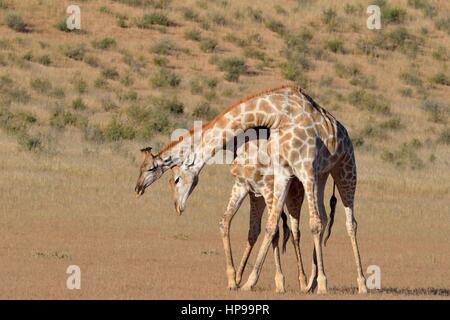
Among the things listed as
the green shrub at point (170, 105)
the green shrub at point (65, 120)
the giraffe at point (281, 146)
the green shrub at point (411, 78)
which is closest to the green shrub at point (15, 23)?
the green shrub at point (170, 105)

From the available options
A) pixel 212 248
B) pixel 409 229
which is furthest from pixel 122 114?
pixel 212 248

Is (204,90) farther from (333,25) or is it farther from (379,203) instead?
(379,203)

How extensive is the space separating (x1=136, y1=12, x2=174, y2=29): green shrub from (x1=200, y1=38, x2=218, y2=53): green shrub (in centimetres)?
214

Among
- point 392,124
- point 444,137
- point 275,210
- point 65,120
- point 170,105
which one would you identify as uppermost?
point 275,210

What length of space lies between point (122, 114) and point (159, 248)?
14489 mm

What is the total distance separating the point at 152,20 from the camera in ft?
141

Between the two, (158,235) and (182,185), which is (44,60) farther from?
(182,185)

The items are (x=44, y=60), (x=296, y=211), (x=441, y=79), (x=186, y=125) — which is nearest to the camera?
(x=296, y=211)

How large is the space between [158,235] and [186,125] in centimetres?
1274

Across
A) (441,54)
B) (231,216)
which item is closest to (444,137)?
(441,54)

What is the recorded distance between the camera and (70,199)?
21203 mm

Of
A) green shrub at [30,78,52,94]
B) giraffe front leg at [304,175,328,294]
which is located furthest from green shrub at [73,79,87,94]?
giraffe front leg at [304,175,328,294]

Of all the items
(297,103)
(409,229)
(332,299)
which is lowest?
(409,229)

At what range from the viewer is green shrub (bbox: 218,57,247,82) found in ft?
124
